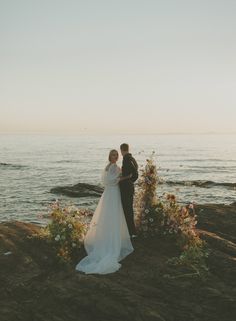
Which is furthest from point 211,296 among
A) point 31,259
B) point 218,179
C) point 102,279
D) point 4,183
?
point 218,179

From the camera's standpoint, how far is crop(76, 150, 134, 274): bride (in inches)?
481

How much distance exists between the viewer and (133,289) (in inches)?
409

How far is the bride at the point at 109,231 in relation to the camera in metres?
12.2

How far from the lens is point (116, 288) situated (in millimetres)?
10273

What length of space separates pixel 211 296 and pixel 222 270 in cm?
134

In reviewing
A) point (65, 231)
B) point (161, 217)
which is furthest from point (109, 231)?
point (161, 217)

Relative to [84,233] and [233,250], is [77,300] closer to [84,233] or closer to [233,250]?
[84,233]

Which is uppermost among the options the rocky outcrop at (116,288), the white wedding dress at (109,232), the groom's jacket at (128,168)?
the groom's jacket at (128,168)

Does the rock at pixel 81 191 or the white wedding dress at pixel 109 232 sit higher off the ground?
the white wedding dress at pixel 109 232

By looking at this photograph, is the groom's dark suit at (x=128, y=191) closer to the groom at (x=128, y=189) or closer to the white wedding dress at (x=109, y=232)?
the groom at (x=128, y=189)

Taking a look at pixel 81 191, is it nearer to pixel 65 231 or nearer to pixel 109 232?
pixel 109 232

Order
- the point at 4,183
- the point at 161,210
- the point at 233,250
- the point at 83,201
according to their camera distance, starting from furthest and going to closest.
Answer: the point at 4,183
the point at 83,201
the point at 161,210
the point at 233,250

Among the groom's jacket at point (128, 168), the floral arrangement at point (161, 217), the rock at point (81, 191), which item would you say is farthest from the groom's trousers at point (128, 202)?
the rock at point (81, 191)

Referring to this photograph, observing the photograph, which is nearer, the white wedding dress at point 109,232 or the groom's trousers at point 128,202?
the white wedding dress at point 109,232
